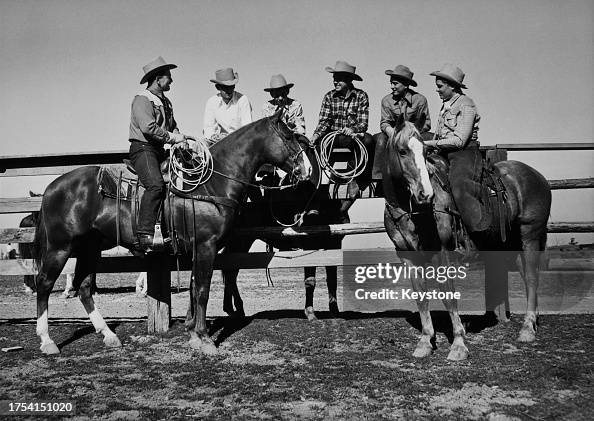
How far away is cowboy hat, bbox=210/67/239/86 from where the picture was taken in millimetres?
8867

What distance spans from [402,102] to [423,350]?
11.8ft

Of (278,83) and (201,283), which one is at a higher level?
(278,83)

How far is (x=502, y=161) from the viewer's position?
839 centimetres

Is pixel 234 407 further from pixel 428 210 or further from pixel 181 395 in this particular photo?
pixel 428 210

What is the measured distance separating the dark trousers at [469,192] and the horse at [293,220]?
76.7 inches

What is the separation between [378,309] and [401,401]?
498 centimetres

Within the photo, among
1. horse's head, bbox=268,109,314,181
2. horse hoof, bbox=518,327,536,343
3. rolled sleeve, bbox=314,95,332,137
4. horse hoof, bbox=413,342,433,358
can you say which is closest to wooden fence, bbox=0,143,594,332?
horse hoof, bbox=518,327,536,343

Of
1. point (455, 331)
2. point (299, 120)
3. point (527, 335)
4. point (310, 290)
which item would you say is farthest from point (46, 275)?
point (527, 335)

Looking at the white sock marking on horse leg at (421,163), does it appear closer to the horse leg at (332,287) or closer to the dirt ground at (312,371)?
the dirt ground at (312,371)

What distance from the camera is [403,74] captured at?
Answer: 8.16 meters

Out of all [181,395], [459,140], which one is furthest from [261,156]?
[181,395]

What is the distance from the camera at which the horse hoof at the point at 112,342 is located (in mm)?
7746

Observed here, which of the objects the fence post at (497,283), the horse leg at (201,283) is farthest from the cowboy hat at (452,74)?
the horse leg at (201,283)

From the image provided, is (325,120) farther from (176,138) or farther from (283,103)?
(176,138)
